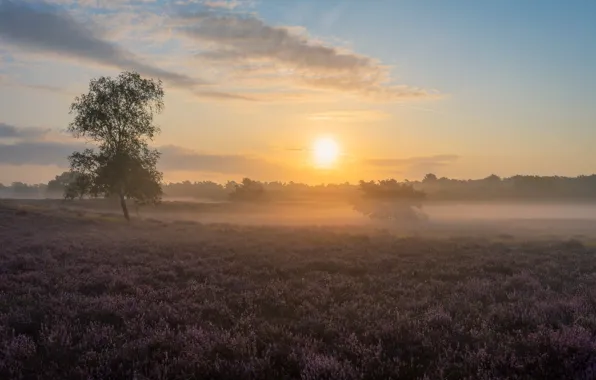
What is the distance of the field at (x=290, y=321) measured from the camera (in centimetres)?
566

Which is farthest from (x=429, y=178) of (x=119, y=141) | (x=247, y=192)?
(x=119, y=141)

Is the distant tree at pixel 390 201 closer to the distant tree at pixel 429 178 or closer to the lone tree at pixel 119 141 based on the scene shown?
the lone tree at pixel 119 141

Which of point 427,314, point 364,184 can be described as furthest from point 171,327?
point 364,184

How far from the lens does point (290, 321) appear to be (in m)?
8.11

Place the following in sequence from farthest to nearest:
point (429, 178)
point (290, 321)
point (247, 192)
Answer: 1. point (429, 178)
2. point (247, 192)
3. point (290, 321)

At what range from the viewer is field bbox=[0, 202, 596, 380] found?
223 inches

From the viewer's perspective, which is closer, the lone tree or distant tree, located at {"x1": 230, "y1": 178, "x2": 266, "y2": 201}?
the lone tree

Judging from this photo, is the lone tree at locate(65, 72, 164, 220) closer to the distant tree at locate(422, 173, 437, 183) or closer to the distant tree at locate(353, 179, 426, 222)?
the distant tree at locate(353, 179, 426, 222)

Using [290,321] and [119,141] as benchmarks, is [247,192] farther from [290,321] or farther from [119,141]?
[290,321]

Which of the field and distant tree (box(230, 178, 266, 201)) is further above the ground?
distant tree (box(230, 178, 266, 201))

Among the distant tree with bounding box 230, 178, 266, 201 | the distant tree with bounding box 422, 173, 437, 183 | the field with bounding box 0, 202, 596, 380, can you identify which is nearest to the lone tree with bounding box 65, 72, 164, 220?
the field with bounding box 0, 202, 596, 380

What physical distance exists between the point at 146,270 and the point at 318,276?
18.5 ft

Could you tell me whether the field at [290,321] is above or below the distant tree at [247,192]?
below

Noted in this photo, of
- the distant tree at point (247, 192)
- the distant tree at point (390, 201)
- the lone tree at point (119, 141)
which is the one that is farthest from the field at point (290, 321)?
the distant tree at point (247, 192)
